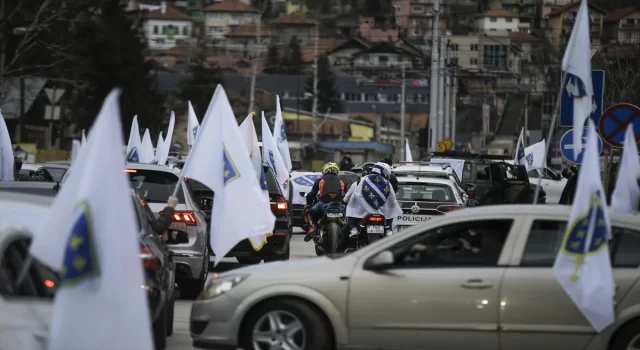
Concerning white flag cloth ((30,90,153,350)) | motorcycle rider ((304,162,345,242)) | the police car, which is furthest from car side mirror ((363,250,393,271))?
the police car

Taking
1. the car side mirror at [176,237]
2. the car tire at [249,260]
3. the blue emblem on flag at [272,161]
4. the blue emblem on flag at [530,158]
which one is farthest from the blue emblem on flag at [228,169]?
the blue emblem on flag at [530,158]

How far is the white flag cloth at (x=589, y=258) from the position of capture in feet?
28.5

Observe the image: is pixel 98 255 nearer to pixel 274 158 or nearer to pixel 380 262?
pixel 380 262

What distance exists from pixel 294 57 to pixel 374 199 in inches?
5099

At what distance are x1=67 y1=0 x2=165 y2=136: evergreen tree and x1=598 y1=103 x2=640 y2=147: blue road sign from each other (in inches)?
2442

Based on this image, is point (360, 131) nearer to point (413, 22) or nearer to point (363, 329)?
point (413, 22)

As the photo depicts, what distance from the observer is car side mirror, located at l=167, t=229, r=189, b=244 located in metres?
10.6

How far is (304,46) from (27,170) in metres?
139

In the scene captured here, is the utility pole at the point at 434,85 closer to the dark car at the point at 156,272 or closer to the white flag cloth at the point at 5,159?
the white flag cloth at the point at 5,159

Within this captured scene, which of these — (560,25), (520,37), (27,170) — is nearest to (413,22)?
(560,25)

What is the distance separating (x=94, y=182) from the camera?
6.28 meters

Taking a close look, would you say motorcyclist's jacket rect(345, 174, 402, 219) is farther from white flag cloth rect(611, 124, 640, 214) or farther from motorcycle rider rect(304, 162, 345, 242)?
white flag cloth rect(611, 124, 640, 214)

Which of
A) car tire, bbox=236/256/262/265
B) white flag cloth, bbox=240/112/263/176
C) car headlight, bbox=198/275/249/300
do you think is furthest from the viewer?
car tire, bbox=236/256/262/265

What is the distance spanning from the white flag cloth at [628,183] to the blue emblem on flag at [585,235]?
1.16 m
